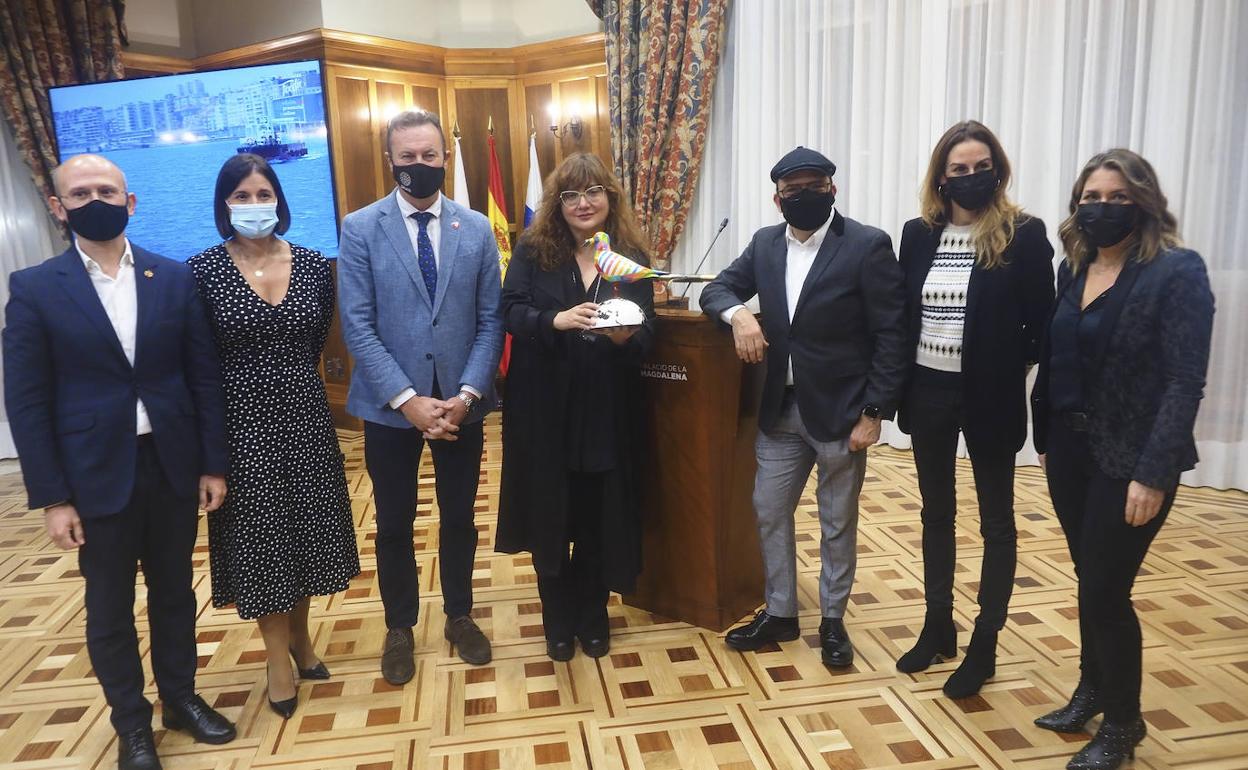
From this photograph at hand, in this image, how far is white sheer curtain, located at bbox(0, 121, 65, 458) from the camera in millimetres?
5164

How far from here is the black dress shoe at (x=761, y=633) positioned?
8.71 feet

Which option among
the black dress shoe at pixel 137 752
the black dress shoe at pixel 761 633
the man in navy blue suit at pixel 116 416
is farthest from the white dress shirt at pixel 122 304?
the black dress shoe at pixel 761 633

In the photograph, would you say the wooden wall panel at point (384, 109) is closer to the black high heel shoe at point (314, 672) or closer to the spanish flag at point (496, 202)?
the spanish flag at point (496, 202)

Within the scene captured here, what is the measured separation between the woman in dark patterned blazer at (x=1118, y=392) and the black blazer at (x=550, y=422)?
110 centimetres

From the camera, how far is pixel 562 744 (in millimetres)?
2205

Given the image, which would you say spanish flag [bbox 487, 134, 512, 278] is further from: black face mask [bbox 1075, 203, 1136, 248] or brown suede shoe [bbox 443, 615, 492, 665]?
black face mask [bbox 1075, 203, 1136, 248]

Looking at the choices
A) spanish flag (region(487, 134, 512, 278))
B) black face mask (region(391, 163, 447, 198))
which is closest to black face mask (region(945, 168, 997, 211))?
black face mask (region(391, 163, 447, 198))

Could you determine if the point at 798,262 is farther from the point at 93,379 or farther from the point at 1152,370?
the point at 93,379

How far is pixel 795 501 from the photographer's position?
2592 millimetres

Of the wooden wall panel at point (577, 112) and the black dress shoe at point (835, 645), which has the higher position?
the wooden wall panel at point (577, 112)

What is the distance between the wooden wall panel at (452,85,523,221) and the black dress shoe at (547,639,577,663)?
4395 mm

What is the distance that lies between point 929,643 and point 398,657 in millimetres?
1589

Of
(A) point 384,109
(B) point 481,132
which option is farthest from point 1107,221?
(B) point 481,132

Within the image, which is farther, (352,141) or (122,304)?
(352,141)
